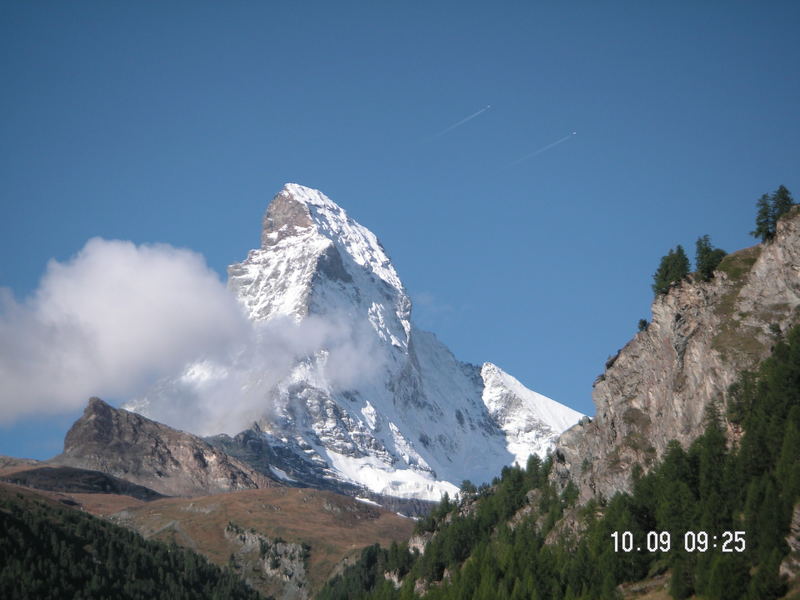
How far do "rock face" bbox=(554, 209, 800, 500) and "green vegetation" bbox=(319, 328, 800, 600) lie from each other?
16.3 feet

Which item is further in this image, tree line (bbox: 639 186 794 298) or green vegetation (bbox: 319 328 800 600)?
tree line (bbox: 639 186 794 298)

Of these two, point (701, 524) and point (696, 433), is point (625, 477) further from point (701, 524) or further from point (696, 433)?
point (701, 524)

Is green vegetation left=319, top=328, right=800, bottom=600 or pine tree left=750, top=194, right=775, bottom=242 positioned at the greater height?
pine tree left=750, top=194, right=775, bottom=242

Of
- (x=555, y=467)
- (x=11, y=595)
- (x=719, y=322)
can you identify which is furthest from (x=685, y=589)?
(x=11, y=595)

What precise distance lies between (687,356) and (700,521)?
35.5m

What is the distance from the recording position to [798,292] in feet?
477

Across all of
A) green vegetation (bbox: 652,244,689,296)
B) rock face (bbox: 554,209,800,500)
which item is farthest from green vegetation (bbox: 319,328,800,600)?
green vegetation (bbox: 652,244,689,296)

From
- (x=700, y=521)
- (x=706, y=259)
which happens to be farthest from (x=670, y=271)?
(x=700, y=521)

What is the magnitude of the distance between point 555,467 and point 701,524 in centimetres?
7069

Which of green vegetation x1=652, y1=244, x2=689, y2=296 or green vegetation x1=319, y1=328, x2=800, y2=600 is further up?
green vegetation x1=652, y1=244, x2=689, y2=296

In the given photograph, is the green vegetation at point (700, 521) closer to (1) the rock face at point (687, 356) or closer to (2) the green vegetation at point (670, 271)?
(1) the rock face at point (687, 356)

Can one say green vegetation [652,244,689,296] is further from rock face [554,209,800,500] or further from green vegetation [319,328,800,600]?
green vegetation [319,328,800,600]

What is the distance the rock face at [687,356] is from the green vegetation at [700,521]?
4.97 m

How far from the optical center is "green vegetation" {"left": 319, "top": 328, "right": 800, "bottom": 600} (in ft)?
375
